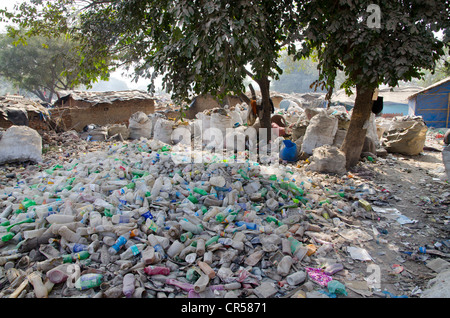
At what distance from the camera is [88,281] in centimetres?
200

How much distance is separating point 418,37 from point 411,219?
2.28 m

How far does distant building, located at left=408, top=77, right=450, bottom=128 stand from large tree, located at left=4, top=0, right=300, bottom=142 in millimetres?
12233

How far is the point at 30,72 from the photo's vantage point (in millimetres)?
20719

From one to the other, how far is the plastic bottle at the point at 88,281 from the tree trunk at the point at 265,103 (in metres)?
5.82

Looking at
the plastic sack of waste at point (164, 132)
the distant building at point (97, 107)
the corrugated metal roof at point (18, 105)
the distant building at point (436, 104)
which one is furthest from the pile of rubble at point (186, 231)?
the distant building at point (436, 104)

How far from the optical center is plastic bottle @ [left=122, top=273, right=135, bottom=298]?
1943 mm

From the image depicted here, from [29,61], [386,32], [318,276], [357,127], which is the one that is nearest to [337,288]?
[318,276]

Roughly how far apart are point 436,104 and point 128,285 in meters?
15.7

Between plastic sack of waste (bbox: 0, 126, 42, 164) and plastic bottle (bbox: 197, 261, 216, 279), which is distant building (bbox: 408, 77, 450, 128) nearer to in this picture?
plastic bottle (bbox: 197, 261, 216, 279)

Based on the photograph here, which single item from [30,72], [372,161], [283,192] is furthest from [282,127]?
[30,72]

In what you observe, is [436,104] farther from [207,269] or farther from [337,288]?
[207,269]

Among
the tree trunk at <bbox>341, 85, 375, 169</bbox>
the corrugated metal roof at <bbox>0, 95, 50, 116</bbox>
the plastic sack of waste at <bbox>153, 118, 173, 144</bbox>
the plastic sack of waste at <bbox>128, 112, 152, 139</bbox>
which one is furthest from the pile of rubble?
the corrugated metal roof at <bbox>0, 95, 50, 116</bbox>

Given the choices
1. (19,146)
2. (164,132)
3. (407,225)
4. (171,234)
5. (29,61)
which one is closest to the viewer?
(171,234)

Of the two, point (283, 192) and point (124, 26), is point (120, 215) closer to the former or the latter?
point (283, 192)
